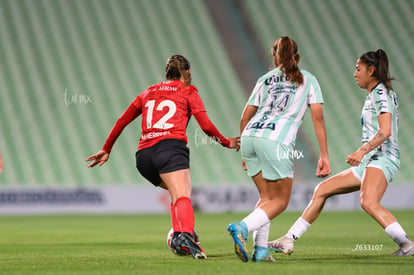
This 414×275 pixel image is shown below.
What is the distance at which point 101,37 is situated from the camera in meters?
26.0

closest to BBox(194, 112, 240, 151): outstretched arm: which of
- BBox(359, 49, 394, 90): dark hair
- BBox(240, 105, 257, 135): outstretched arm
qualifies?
BBox(240, 105, 257, 135): outstretched arm

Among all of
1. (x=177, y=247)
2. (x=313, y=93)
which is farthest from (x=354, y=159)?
(x=177, y=247)

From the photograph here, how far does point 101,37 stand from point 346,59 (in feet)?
27.7

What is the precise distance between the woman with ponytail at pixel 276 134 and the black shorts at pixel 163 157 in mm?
748

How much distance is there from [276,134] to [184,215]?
1.17m

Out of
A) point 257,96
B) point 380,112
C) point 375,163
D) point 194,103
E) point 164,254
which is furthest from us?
point 164,254

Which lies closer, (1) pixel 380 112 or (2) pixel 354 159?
(2) pixel 354 159

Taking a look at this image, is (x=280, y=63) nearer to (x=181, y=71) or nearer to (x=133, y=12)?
(x=181, y=71)

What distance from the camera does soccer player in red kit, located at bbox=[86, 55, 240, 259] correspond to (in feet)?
21.9

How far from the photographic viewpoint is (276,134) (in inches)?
236

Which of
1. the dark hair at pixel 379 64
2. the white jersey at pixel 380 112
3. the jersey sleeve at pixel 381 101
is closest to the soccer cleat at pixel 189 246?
the white jersey at pixel 380 112

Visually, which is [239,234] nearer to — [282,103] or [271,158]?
[271,158]

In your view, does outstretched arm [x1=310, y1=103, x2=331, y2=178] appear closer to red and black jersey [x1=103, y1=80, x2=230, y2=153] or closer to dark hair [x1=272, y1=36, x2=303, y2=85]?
dark hair [x1=272, y1=36, x2=303, y2=85]

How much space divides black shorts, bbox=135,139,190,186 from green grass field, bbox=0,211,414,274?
780 millimetres
